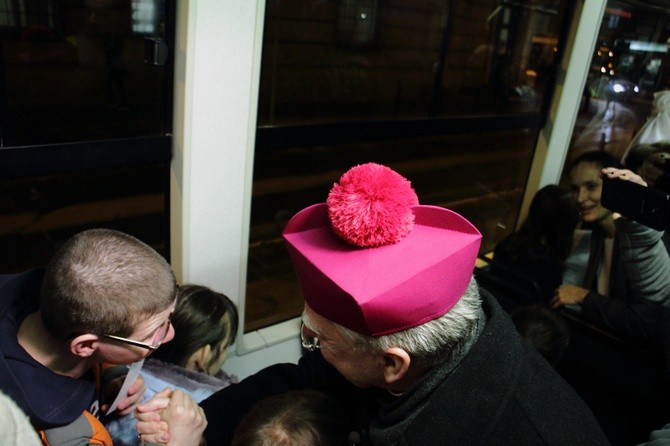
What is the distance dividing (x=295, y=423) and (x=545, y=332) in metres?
1.05

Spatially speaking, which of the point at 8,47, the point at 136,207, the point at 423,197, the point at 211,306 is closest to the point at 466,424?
the point at 211,306

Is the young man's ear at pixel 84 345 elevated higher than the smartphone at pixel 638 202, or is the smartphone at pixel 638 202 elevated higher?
the smartphone at pixel 638 202

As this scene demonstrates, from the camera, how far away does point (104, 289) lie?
3.27ft

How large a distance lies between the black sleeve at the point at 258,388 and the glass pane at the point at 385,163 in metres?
0.97

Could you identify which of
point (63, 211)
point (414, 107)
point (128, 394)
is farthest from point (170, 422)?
point (63, 211)

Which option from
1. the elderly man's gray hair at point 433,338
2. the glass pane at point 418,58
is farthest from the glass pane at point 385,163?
the elderly man's gray hair at point 433,338

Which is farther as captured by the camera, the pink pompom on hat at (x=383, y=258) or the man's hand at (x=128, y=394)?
the man's hand at (x=128, y=394)

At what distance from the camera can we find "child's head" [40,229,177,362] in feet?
3.22

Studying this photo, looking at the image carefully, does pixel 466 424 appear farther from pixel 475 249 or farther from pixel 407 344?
pixel 475 249

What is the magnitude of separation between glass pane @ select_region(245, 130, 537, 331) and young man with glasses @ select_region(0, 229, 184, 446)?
1057 millimetres

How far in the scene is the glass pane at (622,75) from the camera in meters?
3.24

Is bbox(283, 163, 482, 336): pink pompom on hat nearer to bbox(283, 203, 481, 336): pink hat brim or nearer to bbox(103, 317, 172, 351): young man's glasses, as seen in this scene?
bbox(283, 203, 481, 336): pink hat brim

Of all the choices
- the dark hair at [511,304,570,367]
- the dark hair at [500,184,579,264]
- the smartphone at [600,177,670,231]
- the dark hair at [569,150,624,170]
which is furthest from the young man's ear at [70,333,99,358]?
the dark hair at [569,150,624,170]

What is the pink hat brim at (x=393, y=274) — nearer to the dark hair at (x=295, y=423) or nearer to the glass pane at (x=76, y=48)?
the dark hair at (x=295, y=423)
